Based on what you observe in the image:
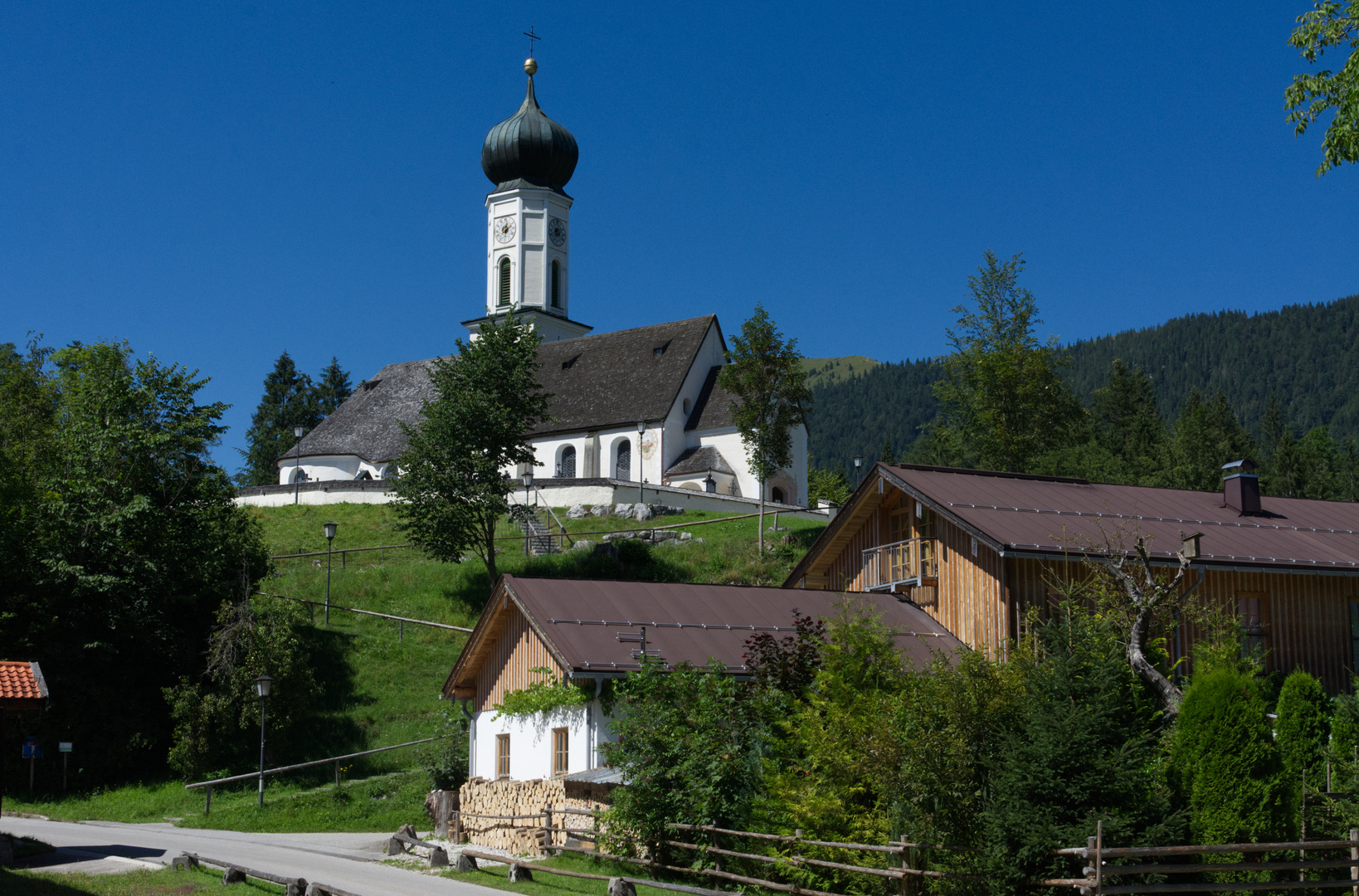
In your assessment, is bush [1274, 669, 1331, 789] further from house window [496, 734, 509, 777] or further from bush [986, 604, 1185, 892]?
house window [496, 734, 509, 777]

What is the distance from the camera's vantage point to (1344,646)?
969 inches

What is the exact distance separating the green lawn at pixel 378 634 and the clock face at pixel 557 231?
22.3 meters

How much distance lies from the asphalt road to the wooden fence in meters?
3.39

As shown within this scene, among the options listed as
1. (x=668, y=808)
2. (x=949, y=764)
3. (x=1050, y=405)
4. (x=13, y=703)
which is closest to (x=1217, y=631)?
(x=949, y=764)

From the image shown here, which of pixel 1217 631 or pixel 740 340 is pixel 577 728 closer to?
pixel 1217 631

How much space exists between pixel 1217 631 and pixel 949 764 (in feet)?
19.8

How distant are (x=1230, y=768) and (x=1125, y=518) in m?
9.50

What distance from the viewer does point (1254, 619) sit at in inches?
941

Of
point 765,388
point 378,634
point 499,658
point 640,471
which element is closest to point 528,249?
point 640,471

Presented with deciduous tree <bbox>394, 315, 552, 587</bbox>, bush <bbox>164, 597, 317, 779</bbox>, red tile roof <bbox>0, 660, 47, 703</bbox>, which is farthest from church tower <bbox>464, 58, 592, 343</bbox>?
red tile roof <bbox>0, 660, 47, 703</bbox>

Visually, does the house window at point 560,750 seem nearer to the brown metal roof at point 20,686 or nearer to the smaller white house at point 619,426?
the brown metal roof at point 20,686

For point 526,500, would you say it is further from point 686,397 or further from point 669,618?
point 669,618

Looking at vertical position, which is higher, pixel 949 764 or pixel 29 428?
pixel 29 428

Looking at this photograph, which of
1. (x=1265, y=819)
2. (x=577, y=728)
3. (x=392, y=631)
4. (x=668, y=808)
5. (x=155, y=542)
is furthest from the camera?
(x=392, y=631)
